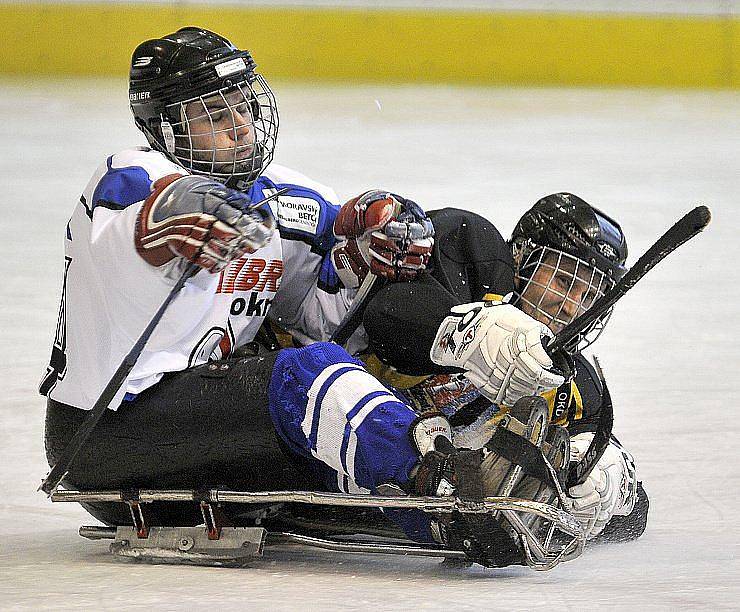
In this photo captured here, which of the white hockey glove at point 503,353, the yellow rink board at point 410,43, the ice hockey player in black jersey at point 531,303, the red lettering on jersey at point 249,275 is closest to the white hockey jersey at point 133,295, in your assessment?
the red lettering on jersey at point 249,275

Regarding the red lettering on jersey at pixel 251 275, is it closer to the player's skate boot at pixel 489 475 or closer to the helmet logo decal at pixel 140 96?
the helmet logo decal at pixel 140 96

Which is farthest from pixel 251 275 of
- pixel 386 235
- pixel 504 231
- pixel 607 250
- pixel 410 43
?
pixel 410 43

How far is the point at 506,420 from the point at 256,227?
0.46 metres

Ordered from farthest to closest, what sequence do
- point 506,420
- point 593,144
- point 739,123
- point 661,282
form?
point 739,123
point 593,144
point 661,282
point 506,420

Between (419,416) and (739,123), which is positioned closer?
(419,416)

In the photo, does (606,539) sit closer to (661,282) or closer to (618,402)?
(618,402)

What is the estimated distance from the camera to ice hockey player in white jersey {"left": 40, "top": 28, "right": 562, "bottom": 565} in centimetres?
202

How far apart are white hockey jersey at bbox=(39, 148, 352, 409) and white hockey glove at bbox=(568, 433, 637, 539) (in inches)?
24.6

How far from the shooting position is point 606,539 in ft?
8.14

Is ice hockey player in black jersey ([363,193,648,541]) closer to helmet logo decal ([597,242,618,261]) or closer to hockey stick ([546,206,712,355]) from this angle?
helmet logo decal ([597,242,618,261])

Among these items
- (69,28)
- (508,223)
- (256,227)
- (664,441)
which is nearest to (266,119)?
(256,227)

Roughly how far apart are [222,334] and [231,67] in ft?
1.50

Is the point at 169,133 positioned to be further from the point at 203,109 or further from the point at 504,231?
the point at 504,231

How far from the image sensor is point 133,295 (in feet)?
7.02
